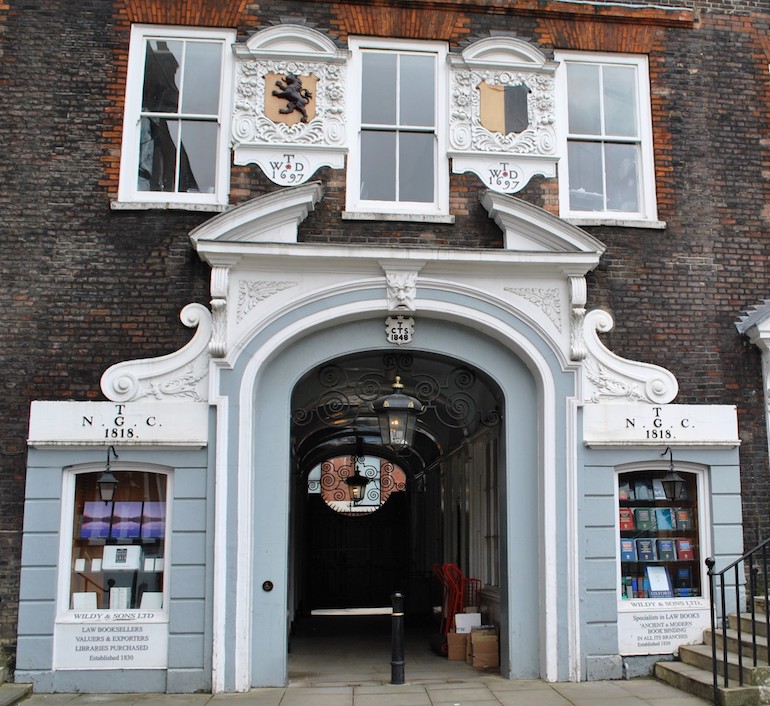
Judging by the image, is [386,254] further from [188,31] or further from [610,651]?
[610,651]

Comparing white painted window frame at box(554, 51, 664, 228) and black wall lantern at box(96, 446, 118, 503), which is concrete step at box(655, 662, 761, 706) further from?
black wall lantern at box(96, 446, 118, 503)

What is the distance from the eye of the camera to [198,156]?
34.0ft

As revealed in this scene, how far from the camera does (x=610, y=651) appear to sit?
9492mm

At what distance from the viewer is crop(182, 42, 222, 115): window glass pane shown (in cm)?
1045

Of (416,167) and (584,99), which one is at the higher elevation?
(584,99)

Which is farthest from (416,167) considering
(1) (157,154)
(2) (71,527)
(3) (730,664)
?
(3) (730,664)

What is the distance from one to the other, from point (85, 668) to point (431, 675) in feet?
12.0

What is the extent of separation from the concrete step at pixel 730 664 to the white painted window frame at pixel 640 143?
4632mm

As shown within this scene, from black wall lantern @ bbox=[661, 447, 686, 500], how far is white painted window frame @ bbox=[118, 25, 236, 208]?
5616mm

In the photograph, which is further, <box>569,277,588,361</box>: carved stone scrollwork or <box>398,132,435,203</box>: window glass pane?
<box>398,132,435,203</box>: window glass pane

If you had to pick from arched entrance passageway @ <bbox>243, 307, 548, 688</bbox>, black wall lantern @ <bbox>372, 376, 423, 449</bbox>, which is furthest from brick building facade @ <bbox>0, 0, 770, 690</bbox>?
black wall lantern @ <bbox>372, 376, 423, 449</bbox>

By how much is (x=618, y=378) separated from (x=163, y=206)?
17.5 ft

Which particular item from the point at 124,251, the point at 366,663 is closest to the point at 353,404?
the point at 366,663

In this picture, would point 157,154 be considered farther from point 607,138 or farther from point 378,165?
point 607,138
